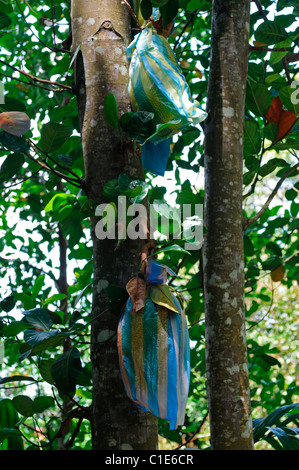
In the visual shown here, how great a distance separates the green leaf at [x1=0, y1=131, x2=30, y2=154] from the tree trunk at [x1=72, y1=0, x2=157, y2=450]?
0.11 m

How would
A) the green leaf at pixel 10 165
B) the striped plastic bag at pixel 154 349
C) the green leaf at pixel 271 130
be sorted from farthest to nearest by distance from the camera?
the green leaf at pixel 271 130 < the green leaf at pixel 10 165 < the striped plastic bag at pixel 154 349

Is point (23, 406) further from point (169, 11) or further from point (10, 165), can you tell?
point (169, 11)

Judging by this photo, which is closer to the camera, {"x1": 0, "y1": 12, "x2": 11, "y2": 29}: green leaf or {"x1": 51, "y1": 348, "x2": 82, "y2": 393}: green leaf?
{"x1": 51, "y1": 348, "x2": 82, "y2": 393}: green leaf

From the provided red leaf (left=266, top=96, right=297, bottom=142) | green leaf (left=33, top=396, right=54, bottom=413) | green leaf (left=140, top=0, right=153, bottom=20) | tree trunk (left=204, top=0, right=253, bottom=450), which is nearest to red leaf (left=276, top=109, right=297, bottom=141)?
red leaf (left=266, top=96, right=297, bottom=142)

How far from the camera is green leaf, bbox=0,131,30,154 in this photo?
0.81 metres

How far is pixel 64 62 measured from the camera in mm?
1374

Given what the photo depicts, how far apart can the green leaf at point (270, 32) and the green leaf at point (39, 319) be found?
0.79 m

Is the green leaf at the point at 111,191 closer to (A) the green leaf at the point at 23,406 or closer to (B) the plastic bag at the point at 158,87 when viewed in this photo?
(B) the plastic bag at the point at 158,87

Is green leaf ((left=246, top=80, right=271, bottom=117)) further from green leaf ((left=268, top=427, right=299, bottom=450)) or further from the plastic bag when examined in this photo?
green leaf ((left=268, top=427, right=299, bottom=450))

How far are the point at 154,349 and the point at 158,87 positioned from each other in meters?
0.43

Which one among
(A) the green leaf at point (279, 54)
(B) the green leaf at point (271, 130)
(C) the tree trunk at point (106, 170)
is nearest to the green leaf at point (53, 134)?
(C) the tree trunk at point (106, 170)

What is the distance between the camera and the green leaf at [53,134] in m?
0.87
